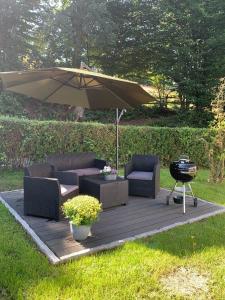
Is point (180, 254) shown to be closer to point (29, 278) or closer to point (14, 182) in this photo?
point (29, 278)

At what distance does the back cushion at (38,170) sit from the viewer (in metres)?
5.20

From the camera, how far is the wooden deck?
388 cm

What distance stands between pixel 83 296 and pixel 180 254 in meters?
1.46

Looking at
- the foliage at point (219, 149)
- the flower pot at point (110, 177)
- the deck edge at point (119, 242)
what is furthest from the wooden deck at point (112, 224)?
the foliage at point (219, 149)

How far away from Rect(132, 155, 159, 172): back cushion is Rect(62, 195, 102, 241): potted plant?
3353 mm

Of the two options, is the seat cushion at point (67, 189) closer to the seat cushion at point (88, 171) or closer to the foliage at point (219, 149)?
the seat cushion at point (88, 171)

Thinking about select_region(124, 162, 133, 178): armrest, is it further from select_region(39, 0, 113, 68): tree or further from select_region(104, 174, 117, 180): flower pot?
select_region(39, 0, 113, 68): tree

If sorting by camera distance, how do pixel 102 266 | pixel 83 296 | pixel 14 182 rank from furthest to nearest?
pixel 14 182 → pixel 102 266 → pixel 83 296

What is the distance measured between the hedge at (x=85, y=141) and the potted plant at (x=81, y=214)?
4.42 m

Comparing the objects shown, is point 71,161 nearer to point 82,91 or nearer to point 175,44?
point 82,91

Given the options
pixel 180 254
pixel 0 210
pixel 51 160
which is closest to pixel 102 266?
pixel 180 254

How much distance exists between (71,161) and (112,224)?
2.68 m

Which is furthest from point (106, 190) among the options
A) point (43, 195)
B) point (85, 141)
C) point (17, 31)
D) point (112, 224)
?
point (17, 31)

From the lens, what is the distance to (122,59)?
19.0 m
